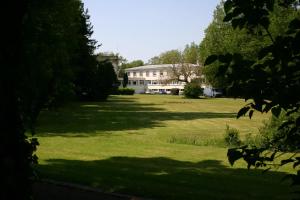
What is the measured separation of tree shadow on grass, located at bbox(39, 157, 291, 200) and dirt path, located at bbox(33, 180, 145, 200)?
1.68ft

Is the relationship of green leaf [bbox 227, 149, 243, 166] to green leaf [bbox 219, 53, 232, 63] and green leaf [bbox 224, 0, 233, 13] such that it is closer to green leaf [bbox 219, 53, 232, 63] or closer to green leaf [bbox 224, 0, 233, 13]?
green leaf [bbox 219, 53, 232, 63]

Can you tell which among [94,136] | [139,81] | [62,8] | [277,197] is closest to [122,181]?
[277,197]

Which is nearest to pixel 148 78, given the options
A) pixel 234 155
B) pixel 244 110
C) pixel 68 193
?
pixel 68 193

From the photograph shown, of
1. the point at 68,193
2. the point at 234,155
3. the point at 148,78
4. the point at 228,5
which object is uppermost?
the point at 148,78

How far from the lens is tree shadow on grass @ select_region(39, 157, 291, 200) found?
9305 millimetres

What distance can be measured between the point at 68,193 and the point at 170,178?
9.11 feet

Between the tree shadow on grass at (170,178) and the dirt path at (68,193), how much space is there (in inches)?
20.1

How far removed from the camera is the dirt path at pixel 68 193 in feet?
28.4

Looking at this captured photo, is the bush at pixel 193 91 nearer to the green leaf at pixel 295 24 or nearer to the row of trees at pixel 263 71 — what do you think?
the row of trees at pixel 263 71

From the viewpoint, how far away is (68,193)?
9000 mm

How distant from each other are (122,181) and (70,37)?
84.2 feet

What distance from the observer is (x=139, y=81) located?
6033 inches

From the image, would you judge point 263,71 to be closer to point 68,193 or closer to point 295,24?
point 295,24

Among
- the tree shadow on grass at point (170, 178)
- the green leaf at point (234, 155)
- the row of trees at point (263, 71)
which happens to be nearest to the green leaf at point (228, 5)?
the row of trees at point (263, 71)
